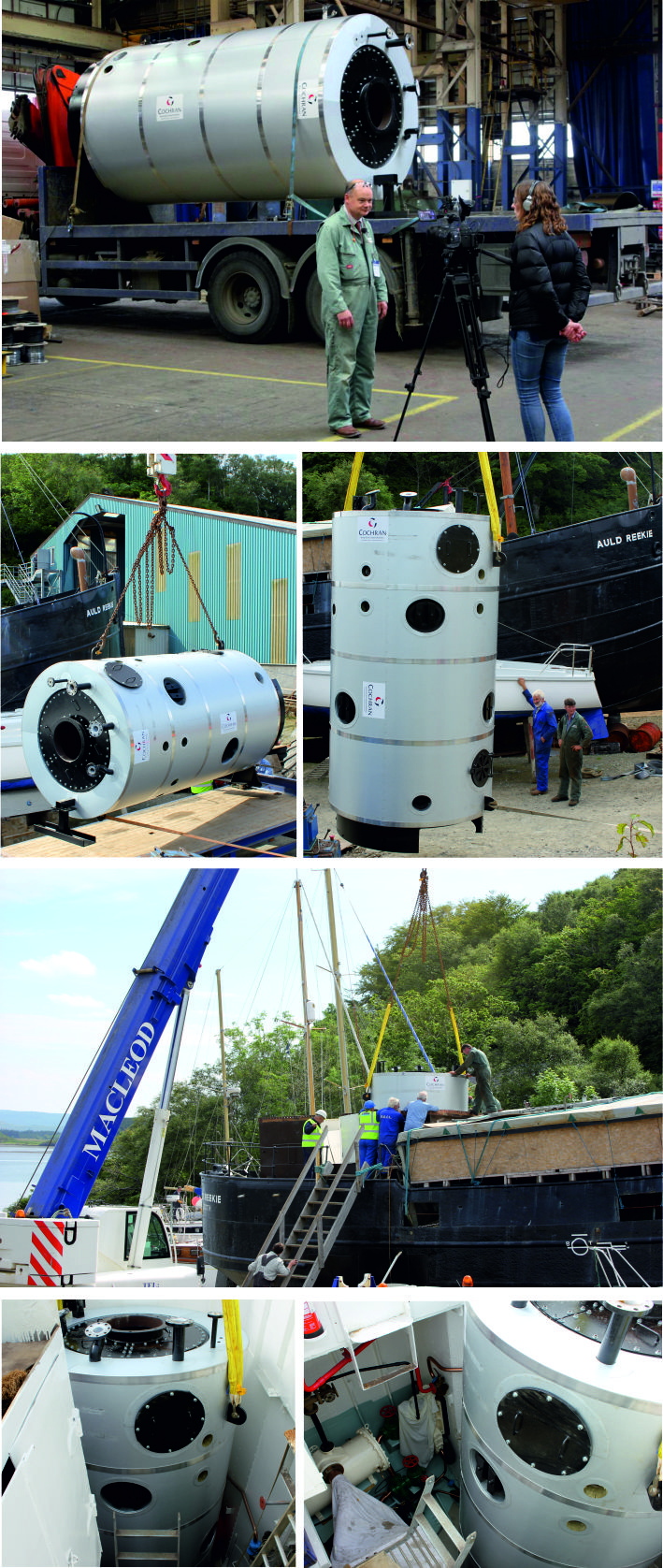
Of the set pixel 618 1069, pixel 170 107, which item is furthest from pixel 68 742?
pixel 170 107

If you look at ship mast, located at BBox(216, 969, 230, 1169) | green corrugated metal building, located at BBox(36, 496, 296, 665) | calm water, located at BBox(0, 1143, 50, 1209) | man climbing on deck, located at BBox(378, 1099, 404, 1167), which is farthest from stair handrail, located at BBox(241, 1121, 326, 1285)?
green corrugated metal building, located at BBox(36, 496, 296, 665)

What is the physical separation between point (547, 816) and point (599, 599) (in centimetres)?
169

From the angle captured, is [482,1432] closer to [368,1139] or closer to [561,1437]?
[561,1437]

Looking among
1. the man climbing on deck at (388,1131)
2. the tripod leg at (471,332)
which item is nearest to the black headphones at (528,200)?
the tripod leg at (471,332)

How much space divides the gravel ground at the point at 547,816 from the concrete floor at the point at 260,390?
84.2 inches

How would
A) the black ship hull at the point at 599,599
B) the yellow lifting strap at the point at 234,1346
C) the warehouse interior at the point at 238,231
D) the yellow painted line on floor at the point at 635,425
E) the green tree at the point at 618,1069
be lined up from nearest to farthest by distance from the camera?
the yellow lifting strap at the point at 234,1346, the black ship hull at the point at 599,599, the yellow painted line on floor at the point at 635,425, the warehouse interior at the point at 238,231, the green tree at the point at 618,1069

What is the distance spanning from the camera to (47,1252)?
229 inches

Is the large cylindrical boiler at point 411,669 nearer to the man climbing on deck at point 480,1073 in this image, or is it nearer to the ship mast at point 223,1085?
the man climbing on deck at point 480,1073

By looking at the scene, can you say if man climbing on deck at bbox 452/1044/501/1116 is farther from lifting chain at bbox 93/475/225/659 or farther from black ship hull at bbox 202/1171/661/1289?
lifting chain at bbox 93/475/225/659

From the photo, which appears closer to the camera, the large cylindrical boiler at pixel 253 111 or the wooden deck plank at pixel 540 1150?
the wooden deck plank at pixel 540 1150

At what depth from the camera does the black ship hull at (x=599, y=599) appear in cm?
738

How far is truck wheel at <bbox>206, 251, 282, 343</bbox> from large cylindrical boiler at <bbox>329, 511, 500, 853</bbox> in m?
6.41

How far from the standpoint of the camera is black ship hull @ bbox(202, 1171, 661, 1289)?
19.0ft

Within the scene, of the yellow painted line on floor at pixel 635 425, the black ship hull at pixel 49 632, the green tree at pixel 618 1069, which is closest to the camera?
the black ship hull at pixel 49 632
